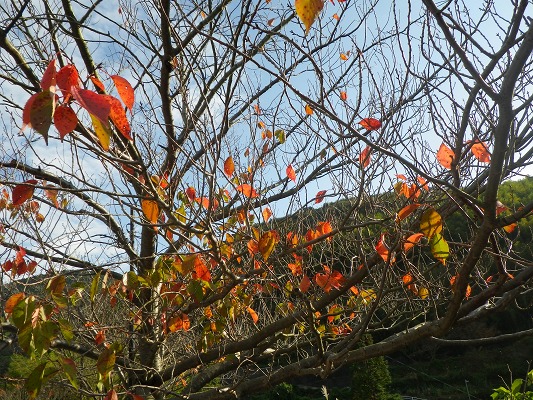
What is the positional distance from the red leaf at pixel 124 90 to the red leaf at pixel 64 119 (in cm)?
22

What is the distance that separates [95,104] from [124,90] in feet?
1.31

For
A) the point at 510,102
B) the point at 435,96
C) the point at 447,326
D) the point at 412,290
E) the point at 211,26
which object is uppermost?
the point at 211,26

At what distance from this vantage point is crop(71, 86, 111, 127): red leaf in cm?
98

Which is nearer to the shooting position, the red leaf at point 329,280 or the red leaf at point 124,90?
the red leaf at point 124,90

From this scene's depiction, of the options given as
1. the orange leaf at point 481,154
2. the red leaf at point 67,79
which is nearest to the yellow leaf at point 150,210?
the red leaf at point 67,79

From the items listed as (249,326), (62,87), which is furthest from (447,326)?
(249,326)

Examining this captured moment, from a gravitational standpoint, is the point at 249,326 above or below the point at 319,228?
below

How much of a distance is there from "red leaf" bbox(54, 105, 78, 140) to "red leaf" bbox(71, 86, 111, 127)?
5.4 inches

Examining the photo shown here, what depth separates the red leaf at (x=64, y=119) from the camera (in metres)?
1.14

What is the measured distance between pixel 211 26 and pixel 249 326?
2311 mm

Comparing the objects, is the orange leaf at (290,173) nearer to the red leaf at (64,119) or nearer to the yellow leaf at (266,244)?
the yellow leaf at (266,244)

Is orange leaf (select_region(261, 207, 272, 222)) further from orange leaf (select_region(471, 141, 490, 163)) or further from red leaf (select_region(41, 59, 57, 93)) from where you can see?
red leaf (select_region(41, 59, 57, 93))

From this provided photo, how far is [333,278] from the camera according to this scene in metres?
2.69

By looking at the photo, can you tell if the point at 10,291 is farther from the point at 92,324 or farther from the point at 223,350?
the point at 223,350
